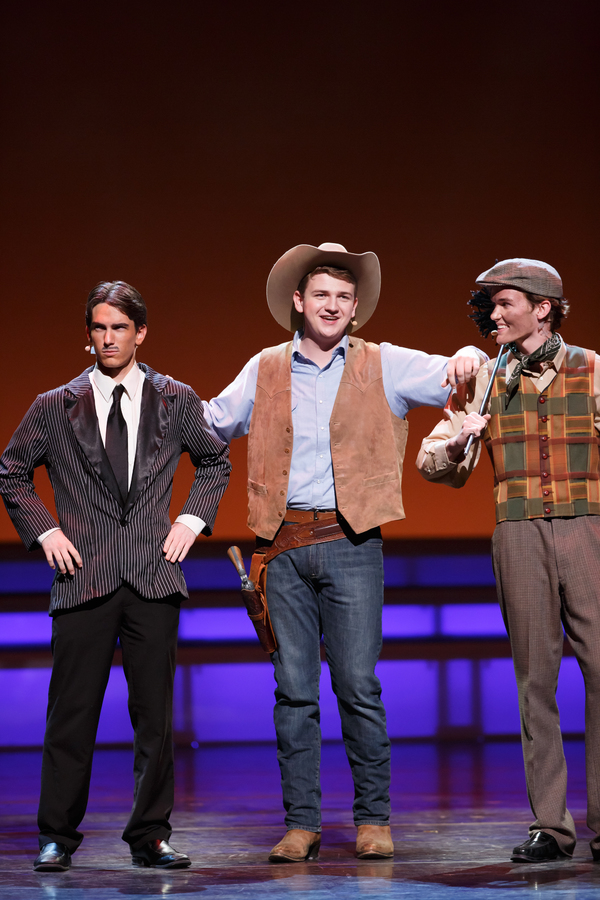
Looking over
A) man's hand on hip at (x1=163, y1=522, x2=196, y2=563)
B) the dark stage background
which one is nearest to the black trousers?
man's hand on hip at (x1=163, y1=522, x2=196, y2=563)

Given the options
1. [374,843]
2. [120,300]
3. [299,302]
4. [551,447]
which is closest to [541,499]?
[551,447]

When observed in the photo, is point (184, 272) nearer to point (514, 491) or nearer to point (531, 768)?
point (514, 491)

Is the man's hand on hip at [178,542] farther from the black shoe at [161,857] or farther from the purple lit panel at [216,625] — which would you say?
the purple lit panel at [216,625]

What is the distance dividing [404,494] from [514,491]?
3062 millimetres

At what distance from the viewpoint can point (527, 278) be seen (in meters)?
2.61

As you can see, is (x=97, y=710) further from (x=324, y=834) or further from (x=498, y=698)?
(x=498, y=698)

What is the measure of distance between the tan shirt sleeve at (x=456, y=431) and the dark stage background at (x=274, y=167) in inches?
113

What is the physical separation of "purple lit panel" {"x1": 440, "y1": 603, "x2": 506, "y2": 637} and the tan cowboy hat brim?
2.72 m

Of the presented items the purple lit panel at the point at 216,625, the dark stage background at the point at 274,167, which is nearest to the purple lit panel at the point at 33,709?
the purple lit panel at the point at 216,625

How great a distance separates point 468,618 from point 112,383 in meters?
3.18

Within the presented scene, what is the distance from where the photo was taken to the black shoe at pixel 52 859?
7.93ft

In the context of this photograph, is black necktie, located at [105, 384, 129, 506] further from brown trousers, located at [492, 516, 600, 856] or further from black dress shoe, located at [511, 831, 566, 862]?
black dress shoe, located at [511, 831, 566, 862]

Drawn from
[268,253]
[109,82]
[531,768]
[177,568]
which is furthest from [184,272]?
[531,768]

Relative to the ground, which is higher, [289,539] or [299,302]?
[299,302]
